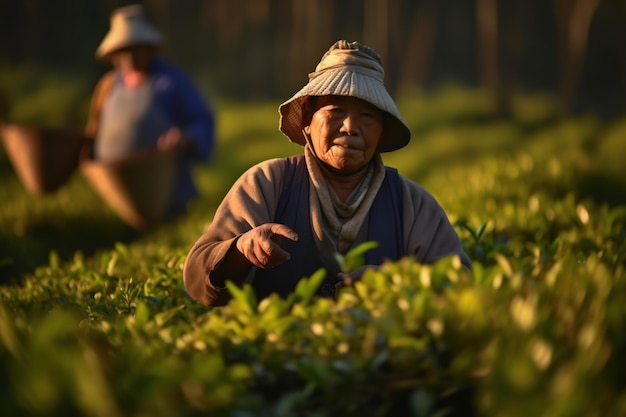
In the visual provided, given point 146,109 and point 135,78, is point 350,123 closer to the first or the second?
point 146,109

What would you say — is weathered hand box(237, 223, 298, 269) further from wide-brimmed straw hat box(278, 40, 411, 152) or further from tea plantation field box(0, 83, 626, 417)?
wide-brimmed straw hat box(278, 40, 411, 152)

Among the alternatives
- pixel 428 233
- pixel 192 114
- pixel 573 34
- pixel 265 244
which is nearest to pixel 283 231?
pixel 265 244

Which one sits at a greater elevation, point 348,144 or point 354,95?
point 354,95

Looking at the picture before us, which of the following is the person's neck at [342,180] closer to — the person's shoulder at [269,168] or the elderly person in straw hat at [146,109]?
the person's shoulder at [269,168]

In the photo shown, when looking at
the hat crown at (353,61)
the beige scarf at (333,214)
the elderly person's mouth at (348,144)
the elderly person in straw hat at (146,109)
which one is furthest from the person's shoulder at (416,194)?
the elderly person in straw hat at (146,109)

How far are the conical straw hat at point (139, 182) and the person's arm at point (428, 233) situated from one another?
15.2 feet

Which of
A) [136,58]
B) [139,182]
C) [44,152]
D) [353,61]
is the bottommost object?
[139,182]

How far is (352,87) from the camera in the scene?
3697 millimetres

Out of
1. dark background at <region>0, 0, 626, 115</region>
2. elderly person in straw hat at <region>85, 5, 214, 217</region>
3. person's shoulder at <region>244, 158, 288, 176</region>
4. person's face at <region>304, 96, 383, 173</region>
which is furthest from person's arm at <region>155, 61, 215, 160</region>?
dark background at <region>0, 0, 626, 115</region>

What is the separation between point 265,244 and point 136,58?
19.2ft

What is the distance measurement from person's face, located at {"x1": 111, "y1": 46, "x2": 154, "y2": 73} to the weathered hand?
568cm

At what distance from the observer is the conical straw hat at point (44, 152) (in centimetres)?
889

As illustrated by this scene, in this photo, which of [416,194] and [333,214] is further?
[416,194]

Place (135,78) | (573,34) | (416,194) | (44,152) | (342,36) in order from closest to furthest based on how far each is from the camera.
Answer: (416,194)
(135,78)
(44,152)
(573,34)
(342,36)
